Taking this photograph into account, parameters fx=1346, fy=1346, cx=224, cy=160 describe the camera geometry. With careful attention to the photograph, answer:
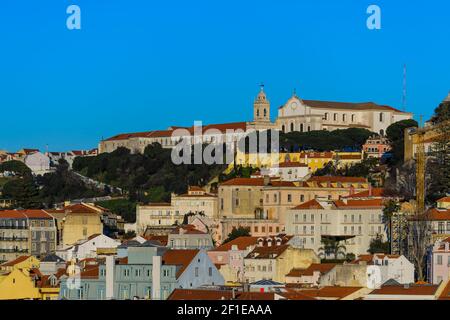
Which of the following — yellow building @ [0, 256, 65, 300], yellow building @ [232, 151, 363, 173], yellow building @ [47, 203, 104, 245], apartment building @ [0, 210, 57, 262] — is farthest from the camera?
yellow building @ [232, 151, 363, 173]

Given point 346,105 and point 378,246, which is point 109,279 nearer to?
point 378,246

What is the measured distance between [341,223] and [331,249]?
1704 millimetres

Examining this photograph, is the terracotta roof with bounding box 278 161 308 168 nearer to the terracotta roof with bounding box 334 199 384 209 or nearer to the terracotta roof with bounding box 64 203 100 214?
the terracotta roof with bounding box 64 203 100 214

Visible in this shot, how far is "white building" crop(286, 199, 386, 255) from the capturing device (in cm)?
5147

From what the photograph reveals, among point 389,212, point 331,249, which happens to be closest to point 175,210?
point 331,249

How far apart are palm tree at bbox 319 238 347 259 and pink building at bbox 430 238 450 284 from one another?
871 centimetres

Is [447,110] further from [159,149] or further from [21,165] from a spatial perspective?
[21,165]

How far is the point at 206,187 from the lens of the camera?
73.3 metres

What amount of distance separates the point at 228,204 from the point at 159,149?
2851 cm

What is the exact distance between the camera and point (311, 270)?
142ft

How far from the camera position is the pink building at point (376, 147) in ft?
236

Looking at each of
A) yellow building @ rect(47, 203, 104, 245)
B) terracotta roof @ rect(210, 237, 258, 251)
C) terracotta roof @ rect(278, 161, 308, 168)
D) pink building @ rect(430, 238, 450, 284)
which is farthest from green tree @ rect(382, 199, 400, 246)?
terracotta roof @ rect(278, 161, 308, 168)

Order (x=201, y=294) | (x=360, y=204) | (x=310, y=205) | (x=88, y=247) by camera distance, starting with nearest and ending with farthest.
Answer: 1. (x=201, y=294)
2. (x=360, y=204)
3. (x=88, y=247)
4. (x=310, y=205)
